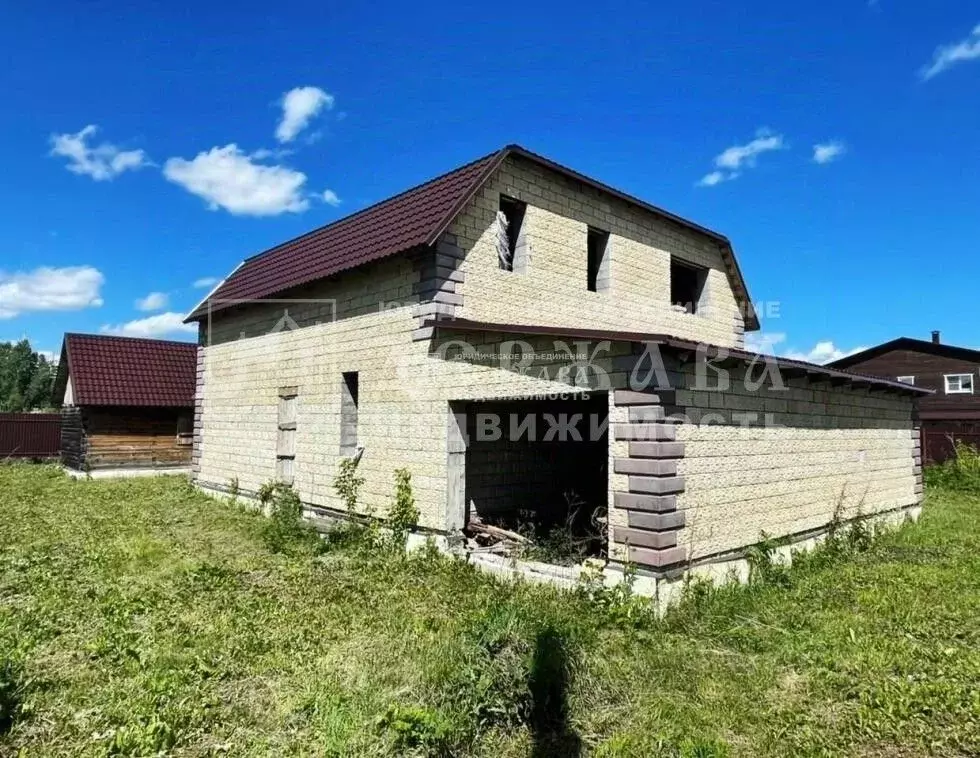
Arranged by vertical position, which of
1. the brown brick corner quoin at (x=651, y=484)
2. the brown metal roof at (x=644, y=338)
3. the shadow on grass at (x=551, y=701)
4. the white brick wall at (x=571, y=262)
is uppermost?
the white brick wall at (x=571, y=262)

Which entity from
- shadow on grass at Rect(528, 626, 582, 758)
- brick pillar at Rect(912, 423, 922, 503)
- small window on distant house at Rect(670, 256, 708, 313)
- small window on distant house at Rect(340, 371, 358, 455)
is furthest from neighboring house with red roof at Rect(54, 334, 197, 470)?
brick pillar at Rect(912, 423, 922, 503)

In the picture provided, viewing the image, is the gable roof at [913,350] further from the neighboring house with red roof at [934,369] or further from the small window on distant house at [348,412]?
the small window on distant house at [348,412]

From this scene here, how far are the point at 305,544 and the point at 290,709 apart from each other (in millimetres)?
5241

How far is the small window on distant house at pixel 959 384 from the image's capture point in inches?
976

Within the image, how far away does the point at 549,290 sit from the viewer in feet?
34.0

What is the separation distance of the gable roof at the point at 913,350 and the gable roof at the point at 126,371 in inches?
1021

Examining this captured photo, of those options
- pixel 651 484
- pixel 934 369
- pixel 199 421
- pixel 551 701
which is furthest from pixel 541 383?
pixel 934 369

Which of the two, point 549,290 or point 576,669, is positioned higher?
point 549,290

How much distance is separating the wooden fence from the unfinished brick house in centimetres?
1343

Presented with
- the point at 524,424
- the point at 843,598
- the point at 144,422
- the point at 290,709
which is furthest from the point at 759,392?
the point at 144,422

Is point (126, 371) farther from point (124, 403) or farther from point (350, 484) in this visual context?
point (350, 484)

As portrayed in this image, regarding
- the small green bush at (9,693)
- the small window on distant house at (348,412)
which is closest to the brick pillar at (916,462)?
the small window on distant house at (348,412)

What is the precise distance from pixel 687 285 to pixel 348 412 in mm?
8060

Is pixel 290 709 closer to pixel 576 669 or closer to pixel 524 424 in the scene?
pixel 576 669
